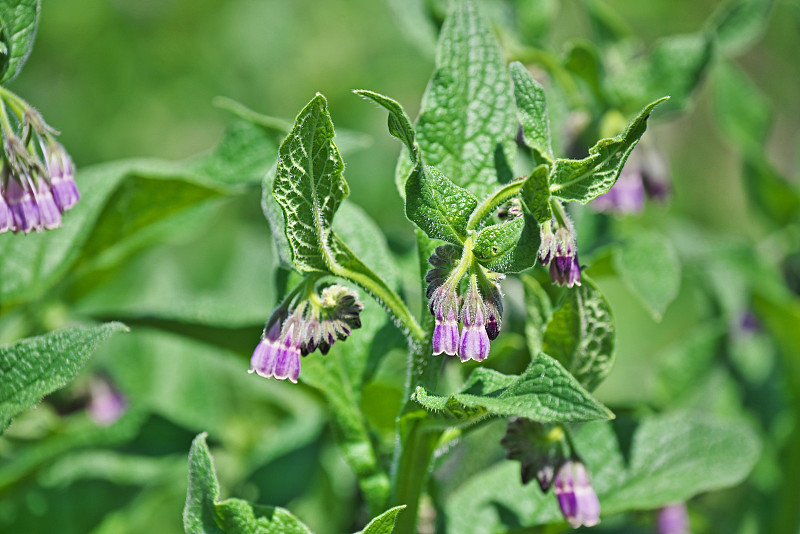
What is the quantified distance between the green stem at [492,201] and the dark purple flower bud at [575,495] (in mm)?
395

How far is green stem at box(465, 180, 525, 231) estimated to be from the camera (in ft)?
3.47

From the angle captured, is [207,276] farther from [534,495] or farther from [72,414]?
[534,495]

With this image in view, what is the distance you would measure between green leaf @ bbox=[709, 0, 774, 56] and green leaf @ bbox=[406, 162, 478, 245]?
107 cm

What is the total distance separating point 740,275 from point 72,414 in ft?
5.02

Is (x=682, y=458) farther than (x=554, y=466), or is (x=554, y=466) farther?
(x=682, y=458)

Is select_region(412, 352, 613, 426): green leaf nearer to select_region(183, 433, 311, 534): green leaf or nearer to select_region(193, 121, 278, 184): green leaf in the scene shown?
select_region(183, 433, 311, 534): green leaf

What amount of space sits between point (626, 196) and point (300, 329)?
35.9 inches

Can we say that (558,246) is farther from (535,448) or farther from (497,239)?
(535,448)

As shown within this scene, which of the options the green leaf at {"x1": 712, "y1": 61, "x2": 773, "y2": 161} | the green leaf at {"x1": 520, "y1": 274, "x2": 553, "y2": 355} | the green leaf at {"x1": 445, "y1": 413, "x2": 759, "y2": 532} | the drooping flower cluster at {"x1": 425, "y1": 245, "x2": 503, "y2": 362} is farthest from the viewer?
the green leaf at {"x1": 712, "y1": 61, "x2": 773, "y2": 161}

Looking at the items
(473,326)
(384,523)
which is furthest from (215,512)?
(473,326)

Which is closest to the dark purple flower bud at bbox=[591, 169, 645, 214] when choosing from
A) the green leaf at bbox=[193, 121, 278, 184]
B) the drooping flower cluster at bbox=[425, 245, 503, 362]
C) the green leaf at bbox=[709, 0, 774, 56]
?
the green leaf at bbox=[709, 0, 774, 56]

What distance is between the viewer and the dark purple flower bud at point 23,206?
1.18m

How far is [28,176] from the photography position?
1.18 m

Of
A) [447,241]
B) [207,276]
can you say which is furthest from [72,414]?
[447,241]
